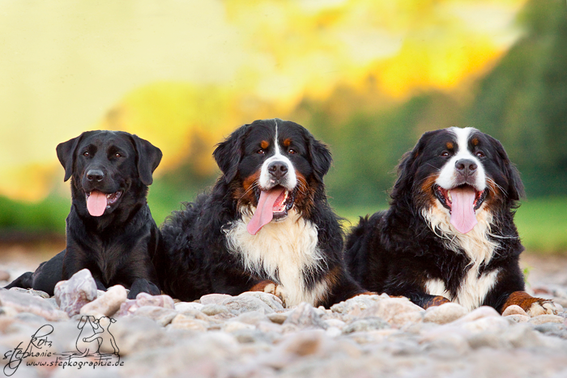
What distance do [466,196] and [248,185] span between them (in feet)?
4.96

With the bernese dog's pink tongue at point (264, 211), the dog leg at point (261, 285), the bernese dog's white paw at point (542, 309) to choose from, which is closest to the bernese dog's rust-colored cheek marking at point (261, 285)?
the dog leg at point (261, 285)

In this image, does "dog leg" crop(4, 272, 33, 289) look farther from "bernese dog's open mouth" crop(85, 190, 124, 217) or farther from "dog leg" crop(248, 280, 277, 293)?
"dog leg" crop(248, 280, 277, 293)

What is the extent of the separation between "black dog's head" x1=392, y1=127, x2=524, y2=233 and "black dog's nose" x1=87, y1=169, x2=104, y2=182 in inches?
86.2

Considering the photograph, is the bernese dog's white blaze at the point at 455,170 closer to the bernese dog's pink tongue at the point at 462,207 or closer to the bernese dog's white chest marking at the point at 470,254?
the bernese dog's pink tongue at the point at 462,207

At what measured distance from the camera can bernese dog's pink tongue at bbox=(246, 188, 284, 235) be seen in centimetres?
410

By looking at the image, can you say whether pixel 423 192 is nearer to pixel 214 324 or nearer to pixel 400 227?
pixel 400 227

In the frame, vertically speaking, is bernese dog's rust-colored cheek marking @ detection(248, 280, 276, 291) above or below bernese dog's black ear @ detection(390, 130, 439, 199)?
below

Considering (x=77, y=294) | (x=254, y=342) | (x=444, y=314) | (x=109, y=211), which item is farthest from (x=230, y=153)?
(x=254, y=342)

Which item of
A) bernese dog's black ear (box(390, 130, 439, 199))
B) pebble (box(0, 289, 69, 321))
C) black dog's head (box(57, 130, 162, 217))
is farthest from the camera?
bernese dog's black ear (box(390, 130, 439, 199))

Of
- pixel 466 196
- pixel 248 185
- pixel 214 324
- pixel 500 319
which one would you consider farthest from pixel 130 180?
pixel 500 319

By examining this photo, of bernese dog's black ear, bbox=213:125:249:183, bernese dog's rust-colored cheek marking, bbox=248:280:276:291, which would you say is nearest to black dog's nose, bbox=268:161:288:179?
bernese dog's black ear, bbox=213:125:249:183

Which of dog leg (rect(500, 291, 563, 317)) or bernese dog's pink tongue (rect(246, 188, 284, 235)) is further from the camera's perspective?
bernese dog's pink tongue (rect(246, 188, 284, 235))

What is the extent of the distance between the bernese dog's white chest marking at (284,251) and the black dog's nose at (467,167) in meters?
1.11

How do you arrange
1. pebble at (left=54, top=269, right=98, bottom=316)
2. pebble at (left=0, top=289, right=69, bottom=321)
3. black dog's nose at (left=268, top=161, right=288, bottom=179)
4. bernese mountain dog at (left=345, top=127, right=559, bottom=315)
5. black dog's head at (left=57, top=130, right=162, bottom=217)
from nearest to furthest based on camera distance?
pebble at (left=0, top=289, right=69, bottom=321), pebble at (left=54, top=269, right=98, bottom=316), black dog's nose at (left=268, top=161, right=288, bottom=179), black dog's head at (left=57, top=130, right=162, bottom=217), bernese mountain dog at (left=345, top=127, right=559, bottom=315)
